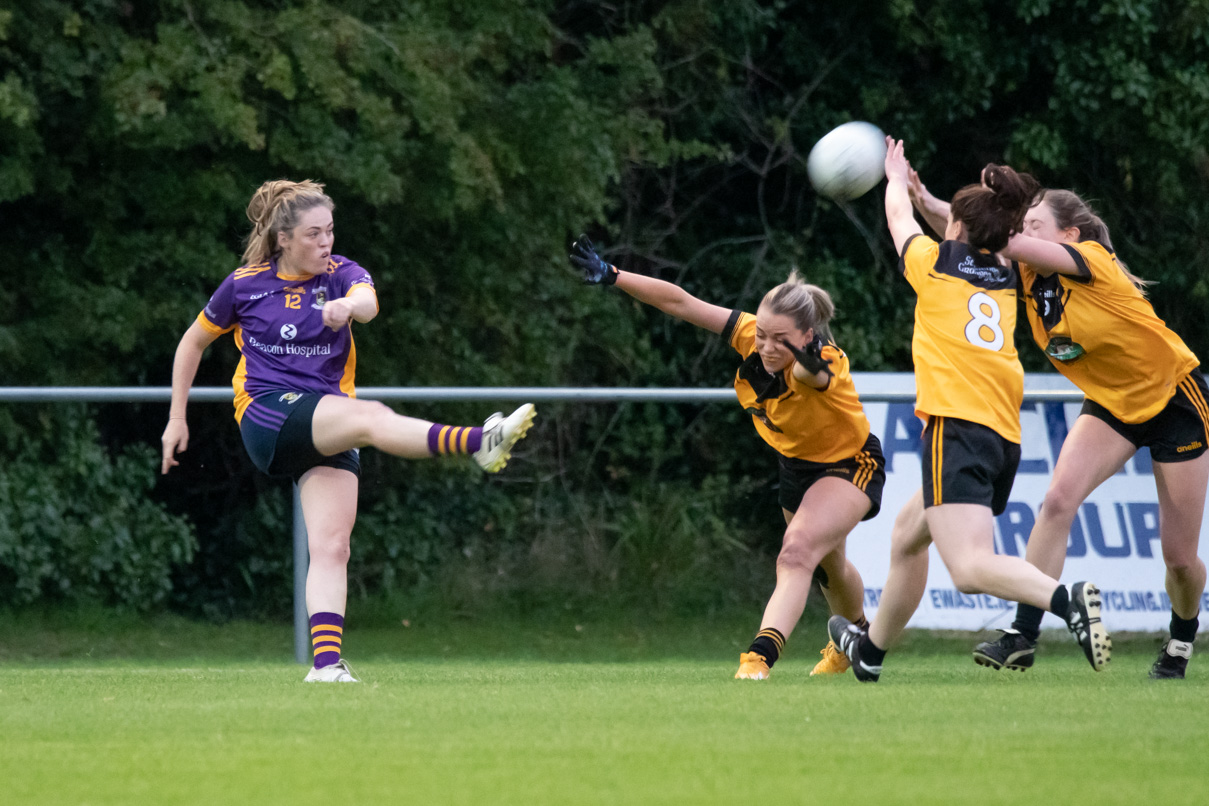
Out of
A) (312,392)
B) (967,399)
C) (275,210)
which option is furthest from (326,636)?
(967,399)

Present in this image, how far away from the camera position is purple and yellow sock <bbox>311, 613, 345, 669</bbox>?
5.86 meters

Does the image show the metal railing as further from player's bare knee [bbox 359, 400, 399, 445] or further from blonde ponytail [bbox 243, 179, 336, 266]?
player's bare knee [bbox 359, 400, 399, 445]

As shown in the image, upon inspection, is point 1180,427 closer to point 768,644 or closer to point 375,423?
point 768,644

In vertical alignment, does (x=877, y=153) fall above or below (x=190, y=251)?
above

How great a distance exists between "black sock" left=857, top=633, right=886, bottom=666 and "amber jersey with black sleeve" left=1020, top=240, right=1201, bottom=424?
4.43 feet

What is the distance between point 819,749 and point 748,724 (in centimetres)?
49

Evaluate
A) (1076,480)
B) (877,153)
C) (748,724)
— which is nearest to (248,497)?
(877,153)

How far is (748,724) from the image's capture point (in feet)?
14.8

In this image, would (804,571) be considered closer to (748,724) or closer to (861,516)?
(861,516)

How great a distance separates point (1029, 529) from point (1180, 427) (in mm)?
3123

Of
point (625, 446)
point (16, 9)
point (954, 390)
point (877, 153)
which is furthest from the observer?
point (625, 446)

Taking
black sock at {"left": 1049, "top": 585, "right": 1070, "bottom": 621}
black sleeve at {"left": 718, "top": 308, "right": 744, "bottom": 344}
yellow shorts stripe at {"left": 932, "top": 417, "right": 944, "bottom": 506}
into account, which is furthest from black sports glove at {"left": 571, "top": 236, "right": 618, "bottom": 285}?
black sock at {"left": 1049, "top": 585, "right": 1070, "bottom": 621}

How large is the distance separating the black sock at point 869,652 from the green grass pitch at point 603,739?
127 mm

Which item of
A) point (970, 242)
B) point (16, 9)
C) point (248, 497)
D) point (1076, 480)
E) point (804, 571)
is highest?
point (16, 9)
